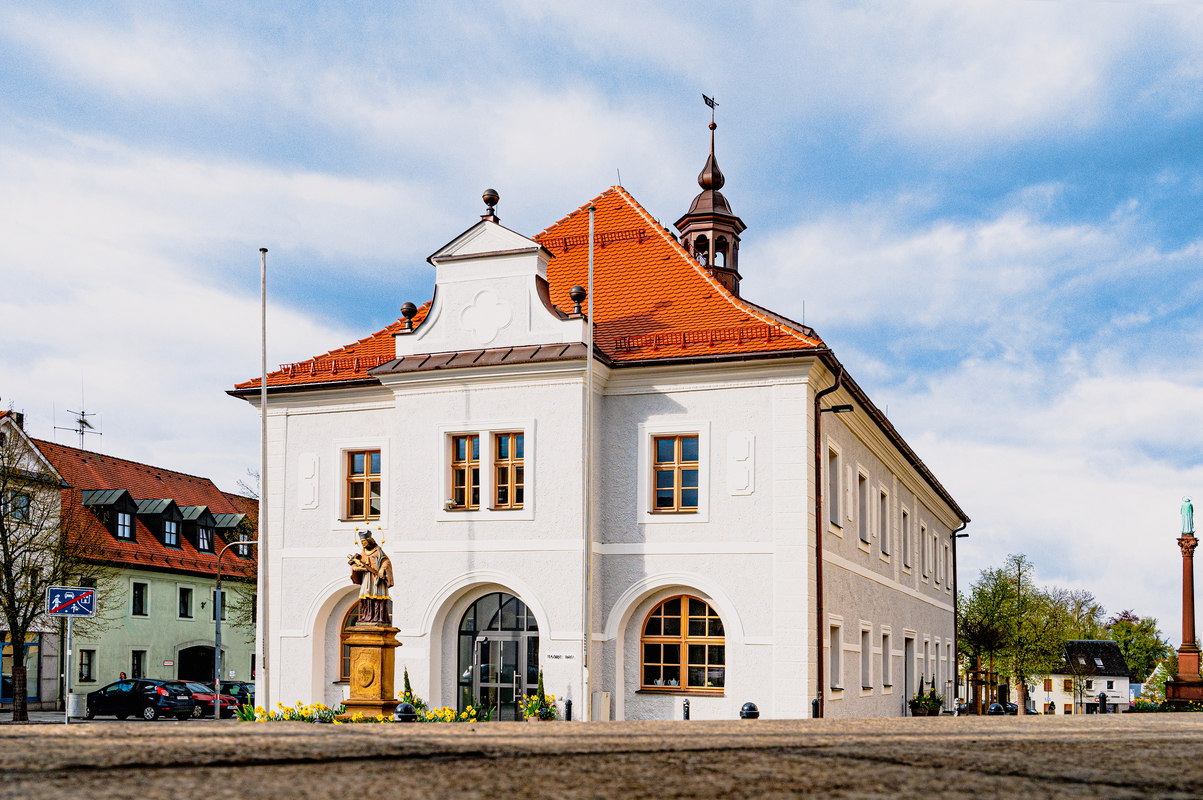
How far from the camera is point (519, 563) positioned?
22.3m

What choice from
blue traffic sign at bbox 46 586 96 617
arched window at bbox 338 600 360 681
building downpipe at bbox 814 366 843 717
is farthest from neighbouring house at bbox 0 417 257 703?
building downpipe at bbox 814 366 843 717

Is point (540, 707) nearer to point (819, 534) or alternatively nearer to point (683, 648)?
point (683, 648)

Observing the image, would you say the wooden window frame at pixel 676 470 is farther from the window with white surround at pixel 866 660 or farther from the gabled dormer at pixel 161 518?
the gabled dormer at pixel 161 518

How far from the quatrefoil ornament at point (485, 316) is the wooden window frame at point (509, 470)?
73.2 inches

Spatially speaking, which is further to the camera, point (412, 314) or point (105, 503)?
point (105, 503)

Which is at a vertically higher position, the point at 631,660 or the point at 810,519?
the point at 810,519

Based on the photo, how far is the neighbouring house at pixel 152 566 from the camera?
4691 centimetres

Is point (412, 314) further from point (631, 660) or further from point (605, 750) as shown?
point (605, 750)

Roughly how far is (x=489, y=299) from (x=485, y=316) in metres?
0.32

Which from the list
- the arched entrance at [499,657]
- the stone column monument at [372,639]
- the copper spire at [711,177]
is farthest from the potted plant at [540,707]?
the copper spire at [711,177]

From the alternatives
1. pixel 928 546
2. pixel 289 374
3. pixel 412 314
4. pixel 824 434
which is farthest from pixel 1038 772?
pixel 928 546

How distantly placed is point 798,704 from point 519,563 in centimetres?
538

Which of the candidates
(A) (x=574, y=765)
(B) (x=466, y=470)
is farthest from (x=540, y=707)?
(A) (x=574, y=765)

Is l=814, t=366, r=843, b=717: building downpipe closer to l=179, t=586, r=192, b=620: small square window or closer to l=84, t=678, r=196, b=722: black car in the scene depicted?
l=84, t=678, r=196, b=722: black car
